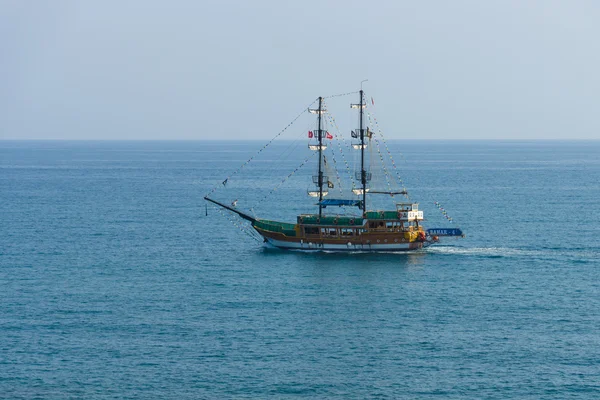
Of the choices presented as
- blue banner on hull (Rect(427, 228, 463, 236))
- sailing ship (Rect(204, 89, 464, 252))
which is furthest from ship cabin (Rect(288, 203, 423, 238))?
blue banner on hull (Rect(427, 228, 463, 236))

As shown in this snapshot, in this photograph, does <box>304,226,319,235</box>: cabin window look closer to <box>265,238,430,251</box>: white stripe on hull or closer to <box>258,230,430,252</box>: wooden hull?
<box>258,230,430,252</box>: wooden hull

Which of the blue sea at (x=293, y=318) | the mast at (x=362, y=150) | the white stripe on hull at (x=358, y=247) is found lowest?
the blue sea at (x=293, y=318)

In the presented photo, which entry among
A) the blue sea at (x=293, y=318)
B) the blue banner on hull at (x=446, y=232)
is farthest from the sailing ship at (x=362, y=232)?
the blue sea at (x=293, y=318)

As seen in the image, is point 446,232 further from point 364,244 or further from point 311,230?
point 311,230

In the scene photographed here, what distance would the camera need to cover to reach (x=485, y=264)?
117 metres

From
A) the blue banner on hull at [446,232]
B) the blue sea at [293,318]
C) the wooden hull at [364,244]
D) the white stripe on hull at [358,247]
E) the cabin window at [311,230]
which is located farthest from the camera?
the cabin window at [311,230]

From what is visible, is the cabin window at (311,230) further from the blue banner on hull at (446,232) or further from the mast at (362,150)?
the blue banner on hull at (446,232)

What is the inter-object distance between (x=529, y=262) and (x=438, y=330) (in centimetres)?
3579

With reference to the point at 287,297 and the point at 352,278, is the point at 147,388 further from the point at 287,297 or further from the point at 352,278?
the point at 352,278

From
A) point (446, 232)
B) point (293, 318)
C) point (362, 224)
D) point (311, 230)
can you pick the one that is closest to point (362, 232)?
point (362, 224)

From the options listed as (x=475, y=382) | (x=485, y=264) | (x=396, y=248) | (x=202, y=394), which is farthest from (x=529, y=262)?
(x=202, y=394)

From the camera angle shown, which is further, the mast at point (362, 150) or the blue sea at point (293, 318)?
the mast at point (362, 150)

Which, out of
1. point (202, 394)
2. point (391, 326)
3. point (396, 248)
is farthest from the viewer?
point (396, 248)

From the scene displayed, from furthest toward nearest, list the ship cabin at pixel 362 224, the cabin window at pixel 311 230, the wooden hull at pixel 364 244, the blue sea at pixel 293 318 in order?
the cabin window at pixel 311 230
the wooden hull at pixel 364 244
the ship cabin at pixel 362 224
the blue sea at pixel 293 318
